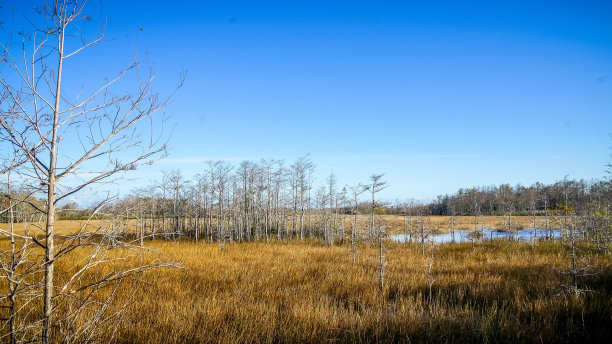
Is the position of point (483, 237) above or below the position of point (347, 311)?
below

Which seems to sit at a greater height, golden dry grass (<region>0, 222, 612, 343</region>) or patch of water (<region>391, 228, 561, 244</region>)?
golden dry grass (<region>0, 222, 612, 343</region>)

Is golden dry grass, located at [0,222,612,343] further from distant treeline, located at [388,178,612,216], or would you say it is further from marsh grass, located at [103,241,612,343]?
distant treeline, located at [388,178,612,216]

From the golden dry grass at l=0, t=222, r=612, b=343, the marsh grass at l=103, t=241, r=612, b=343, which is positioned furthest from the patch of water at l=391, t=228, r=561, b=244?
the marsh grass at l=103, t=241, r=612, b=343

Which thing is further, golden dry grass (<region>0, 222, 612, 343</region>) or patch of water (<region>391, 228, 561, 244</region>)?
patch of water (<region>391, 228, 561, 244</region>)

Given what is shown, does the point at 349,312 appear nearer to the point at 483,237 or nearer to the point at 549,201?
the point at 483,237

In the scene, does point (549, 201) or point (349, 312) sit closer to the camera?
point (349, 312)

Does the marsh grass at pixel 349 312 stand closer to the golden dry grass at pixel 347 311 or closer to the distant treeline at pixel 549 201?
the golden dry grass at pixel 347 311

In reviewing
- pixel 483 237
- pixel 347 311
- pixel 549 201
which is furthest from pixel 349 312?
pixel 549 201

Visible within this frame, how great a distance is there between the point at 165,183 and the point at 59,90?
17678 mm

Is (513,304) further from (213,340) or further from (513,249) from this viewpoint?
(513,249)

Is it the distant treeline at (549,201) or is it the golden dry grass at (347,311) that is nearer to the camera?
the golden dry grass at (347,311)

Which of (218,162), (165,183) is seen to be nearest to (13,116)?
(218,162)

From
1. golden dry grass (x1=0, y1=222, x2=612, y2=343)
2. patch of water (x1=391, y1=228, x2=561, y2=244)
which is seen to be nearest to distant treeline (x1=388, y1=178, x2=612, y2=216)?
patch of water (x1=391, y1=228, x2=561, y2=244)

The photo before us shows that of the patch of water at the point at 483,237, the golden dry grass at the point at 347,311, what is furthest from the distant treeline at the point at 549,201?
the golden dry grass at the point at 347,311
